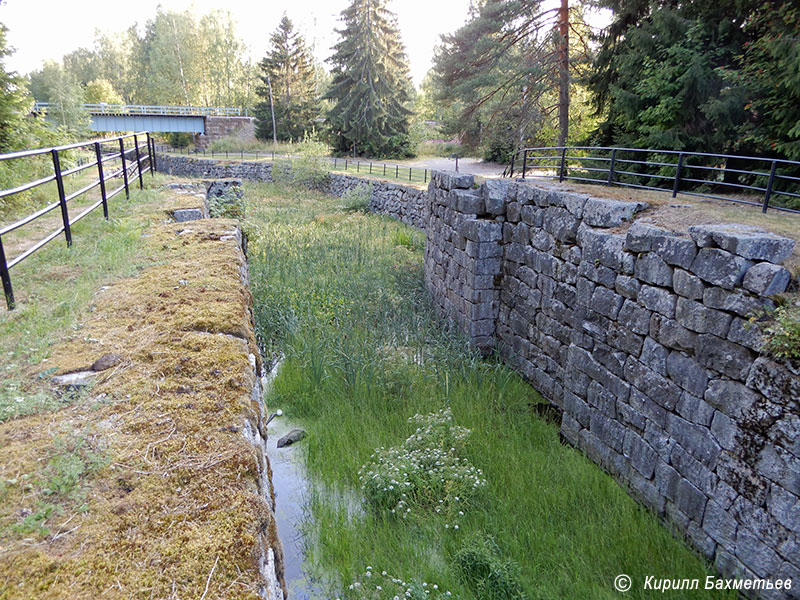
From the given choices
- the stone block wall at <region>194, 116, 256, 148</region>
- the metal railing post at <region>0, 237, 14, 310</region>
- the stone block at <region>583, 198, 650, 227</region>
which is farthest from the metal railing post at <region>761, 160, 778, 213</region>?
the stone block wall at <region>194, 116, 256, 148</region>

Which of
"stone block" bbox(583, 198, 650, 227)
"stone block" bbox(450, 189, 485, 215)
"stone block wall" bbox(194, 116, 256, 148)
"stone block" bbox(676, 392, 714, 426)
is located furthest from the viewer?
"stone block wall" bbox(194, 116, 256, 148)

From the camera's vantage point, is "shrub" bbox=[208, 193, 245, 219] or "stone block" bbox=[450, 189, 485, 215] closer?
"stone block" bbox=[450, 189, 485, 215]

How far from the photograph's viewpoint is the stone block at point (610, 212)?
5926 millimetres

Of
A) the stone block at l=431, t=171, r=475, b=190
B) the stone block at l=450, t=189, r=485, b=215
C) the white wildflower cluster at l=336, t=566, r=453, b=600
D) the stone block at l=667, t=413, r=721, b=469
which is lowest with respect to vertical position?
the white wildflower cluster at l=336, t=566, r=453, b=600

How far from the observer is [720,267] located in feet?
13.3

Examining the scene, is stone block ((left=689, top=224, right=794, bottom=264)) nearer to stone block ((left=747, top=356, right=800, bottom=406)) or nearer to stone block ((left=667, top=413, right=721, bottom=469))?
stone block ((left=747, top=356, right=800, bottom=406))

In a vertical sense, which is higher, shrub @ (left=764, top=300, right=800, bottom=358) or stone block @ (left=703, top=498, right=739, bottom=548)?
shrub @ (left=764, top=300, right=800, bottom=358)

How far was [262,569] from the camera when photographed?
1857mm

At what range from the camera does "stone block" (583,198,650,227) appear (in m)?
5.93

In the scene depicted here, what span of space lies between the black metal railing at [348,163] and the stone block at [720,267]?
59.6 ft
